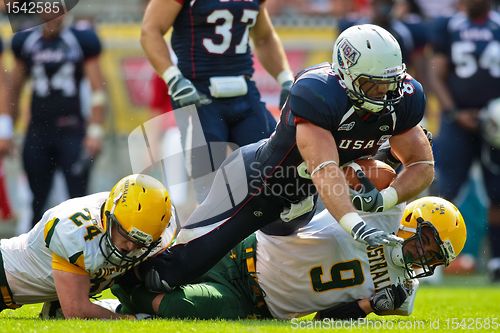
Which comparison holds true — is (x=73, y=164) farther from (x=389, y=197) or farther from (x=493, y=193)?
(x=389, y=197)

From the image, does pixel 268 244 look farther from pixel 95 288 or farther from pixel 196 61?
pixel 196 61

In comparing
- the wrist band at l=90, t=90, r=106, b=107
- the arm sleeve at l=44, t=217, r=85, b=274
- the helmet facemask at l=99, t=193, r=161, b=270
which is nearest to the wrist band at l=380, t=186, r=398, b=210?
the helmet facemask at l=99, t=193, r=161, b=270

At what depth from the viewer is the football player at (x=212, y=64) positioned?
6215 mm

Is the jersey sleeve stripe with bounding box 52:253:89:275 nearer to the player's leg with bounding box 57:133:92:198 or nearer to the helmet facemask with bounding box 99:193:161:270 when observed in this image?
the helmet facemask with bounding box 99:193:161:270

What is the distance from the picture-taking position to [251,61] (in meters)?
6.46

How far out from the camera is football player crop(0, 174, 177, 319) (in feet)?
15.8

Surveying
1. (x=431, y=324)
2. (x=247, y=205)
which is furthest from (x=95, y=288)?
(x=431, y=324)

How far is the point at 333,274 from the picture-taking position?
5180mm

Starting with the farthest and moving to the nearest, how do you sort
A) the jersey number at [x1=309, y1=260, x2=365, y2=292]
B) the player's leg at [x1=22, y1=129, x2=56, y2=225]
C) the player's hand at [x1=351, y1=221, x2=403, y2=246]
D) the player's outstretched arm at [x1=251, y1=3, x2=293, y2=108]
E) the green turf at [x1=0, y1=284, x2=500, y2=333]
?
1. the player's leg at [x1=22, y1=129, x2=56, y2=225]
2. the player's outstretched arm at [x1=251, y1=3, x2=293, y2=108]
3. the jersey number at [x1=309, y1=260, x2=365, y2=292]
4. the player's hand at [x1=351, y1=221, x2=403, y2=246]
5. the green turf at [x1=0, y1=284, x2=500, y2=333]

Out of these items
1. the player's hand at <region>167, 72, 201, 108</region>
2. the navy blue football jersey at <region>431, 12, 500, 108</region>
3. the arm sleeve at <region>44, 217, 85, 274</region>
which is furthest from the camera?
the navy blue football jersey at <region>431, 12, 500, 108</region>

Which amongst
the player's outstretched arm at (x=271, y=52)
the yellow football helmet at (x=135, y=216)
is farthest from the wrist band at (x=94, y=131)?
the yellow football helmet at (x=135, y=216)

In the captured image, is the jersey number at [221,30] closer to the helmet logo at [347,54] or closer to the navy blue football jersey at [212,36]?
the navy blue football jersey at [212,36]

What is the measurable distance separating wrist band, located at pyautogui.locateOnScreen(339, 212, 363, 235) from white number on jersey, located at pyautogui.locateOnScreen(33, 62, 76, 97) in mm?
4292

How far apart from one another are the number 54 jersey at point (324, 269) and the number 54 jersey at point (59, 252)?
610mm
